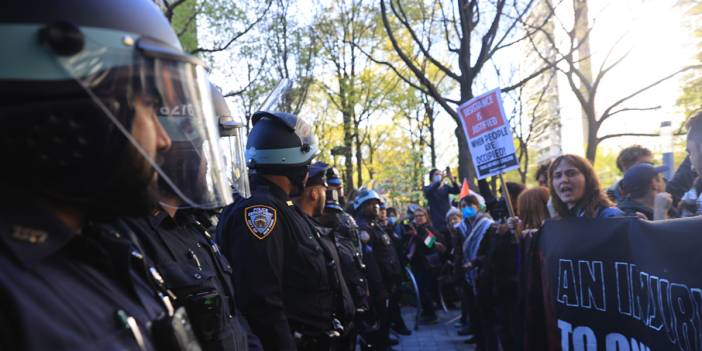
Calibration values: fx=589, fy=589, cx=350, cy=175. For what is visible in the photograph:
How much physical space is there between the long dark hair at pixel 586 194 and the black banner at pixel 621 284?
0.46 meters

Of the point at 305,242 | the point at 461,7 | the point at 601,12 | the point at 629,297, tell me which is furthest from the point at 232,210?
the point at 601,12

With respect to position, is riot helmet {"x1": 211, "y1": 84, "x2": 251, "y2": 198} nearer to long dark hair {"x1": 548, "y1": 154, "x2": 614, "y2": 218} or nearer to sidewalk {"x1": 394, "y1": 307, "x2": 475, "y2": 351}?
long dark hair {"x1": 548, "y1": 154, "x2": 614, "y2": 218}

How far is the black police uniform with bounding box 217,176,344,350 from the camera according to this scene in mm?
2855

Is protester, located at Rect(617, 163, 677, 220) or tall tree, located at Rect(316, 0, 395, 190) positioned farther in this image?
tall tree, located at Rect(316, 0, 395, 190)

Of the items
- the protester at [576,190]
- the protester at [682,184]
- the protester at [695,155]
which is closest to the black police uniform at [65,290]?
the protester at [695,155]

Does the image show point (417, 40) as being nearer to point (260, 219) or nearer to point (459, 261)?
point (459, 261)

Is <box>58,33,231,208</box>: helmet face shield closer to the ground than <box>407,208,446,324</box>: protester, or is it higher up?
higher up

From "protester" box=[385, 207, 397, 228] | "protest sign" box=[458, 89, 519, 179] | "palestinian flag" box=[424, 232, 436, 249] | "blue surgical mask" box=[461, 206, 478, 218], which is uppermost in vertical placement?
"protest sign" box=[458, 89, 519, 179]

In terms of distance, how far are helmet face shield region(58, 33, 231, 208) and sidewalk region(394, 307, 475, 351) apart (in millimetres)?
6753

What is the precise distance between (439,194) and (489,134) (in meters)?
6.11

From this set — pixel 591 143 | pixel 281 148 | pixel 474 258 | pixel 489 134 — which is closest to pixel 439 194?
pixel 591 143

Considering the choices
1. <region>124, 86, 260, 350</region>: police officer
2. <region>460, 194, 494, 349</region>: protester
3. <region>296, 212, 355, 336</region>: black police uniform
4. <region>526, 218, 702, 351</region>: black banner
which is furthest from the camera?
<region>460, 194, 494, 349</region>: protester

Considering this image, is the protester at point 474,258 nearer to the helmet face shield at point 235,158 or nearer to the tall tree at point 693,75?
the helmet face shield at point 235,158

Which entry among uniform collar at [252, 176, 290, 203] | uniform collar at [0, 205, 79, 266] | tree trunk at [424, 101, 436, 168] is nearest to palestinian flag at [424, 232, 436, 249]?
uniform collar at [252, 176, 290, 203]
